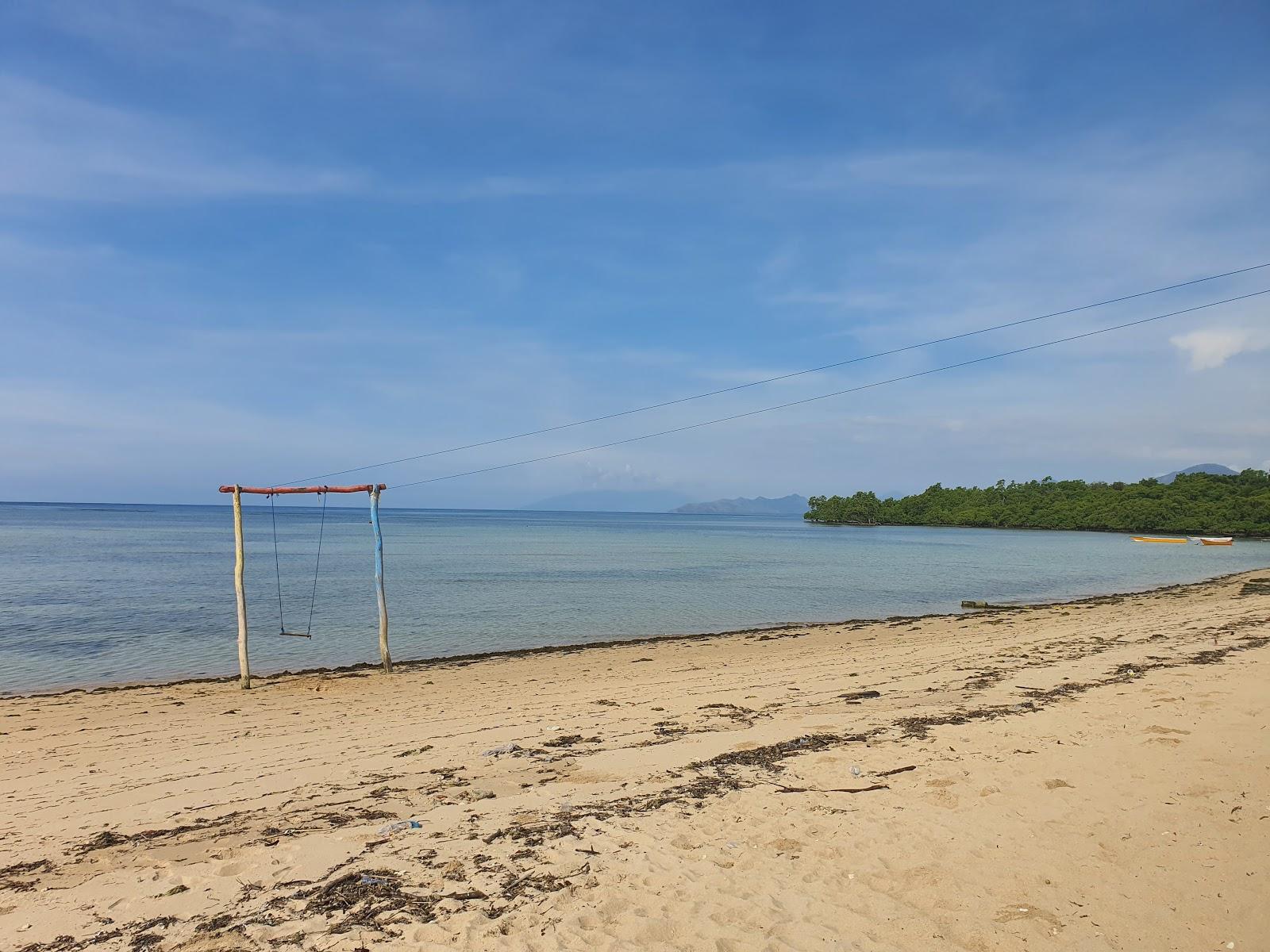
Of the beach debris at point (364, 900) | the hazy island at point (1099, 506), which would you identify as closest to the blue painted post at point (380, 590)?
the beach debris at point (364, 900)

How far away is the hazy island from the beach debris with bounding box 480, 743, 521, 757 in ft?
314

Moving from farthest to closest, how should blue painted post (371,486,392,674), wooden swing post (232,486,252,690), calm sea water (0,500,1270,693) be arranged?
calm sea water (0,500,1270,693)
blue painted post (371,486,392,674)
wooden swing post (232,486,252,690)

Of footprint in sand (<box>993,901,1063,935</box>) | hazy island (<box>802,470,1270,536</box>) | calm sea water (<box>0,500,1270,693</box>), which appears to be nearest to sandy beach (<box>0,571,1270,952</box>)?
footprint in sand (<box>993,901,1063,935</box>)

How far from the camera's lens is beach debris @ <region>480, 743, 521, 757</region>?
7.59m

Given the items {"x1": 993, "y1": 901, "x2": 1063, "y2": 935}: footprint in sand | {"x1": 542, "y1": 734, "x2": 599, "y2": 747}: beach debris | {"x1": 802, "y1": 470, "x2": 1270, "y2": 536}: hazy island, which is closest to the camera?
{"x1": 993, "y1": 901, "x2": 1063, "y2": 935}: footprint in sand

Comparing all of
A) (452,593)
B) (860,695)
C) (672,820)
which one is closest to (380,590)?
(860,695)

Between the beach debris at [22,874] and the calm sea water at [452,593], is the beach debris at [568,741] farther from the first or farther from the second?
the calm sea water at [452,593]

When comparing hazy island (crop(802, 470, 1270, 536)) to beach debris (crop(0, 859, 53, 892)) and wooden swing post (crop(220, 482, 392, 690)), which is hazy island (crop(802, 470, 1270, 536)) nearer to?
wooden swing post (crop(220, 482, 392, 690))

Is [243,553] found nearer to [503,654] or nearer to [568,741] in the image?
[503,654]

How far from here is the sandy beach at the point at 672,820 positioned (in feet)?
13.4

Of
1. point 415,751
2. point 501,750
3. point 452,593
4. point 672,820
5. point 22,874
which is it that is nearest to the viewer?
point 22,874

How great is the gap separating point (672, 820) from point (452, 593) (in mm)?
23752

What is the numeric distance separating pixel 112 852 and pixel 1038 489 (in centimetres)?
12946

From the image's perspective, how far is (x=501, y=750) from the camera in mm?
7703
